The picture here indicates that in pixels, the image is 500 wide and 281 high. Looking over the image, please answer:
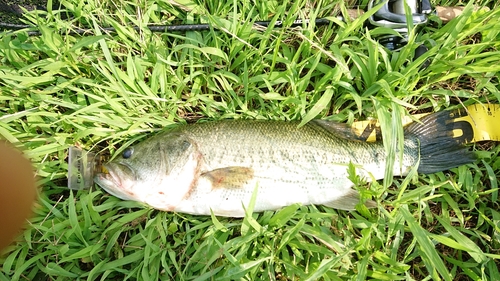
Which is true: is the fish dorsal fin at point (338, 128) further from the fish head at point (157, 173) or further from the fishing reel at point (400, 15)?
the fish head at point (157, 173)

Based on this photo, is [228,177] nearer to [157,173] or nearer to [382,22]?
[157,173]

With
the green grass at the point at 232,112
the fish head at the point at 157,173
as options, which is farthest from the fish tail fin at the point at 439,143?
the fish head at the point at 157,173

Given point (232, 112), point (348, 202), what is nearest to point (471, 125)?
point (348, 202)

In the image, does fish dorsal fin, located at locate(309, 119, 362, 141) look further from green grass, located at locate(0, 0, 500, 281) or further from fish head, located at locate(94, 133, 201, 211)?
fish head, located at locate(94, 133, 201, 211)

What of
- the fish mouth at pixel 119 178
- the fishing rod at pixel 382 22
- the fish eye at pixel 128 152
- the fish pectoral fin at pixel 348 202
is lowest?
the fish pectoral fin at pixel 348 202

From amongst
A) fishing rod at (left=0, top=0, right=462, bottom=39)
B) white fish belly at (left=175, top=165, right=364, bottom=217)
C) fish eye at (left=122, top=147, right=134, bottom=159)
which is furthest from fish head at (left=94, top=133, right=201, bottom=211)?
fishing rod at (left=0, top=0, right=462, bottom=39)

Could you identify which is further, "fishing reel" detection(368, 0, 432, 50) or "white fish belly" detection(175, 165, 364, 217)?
"fishing reel" detection(368, 0, 432, 50)

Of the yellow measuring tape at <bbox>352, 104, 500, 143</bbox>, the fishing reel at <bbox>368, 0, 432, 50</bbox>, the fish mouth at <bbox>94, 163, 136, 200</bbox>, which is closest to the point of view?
the fish mouth at <bbox>94, 163, 136, 200</bbox>
